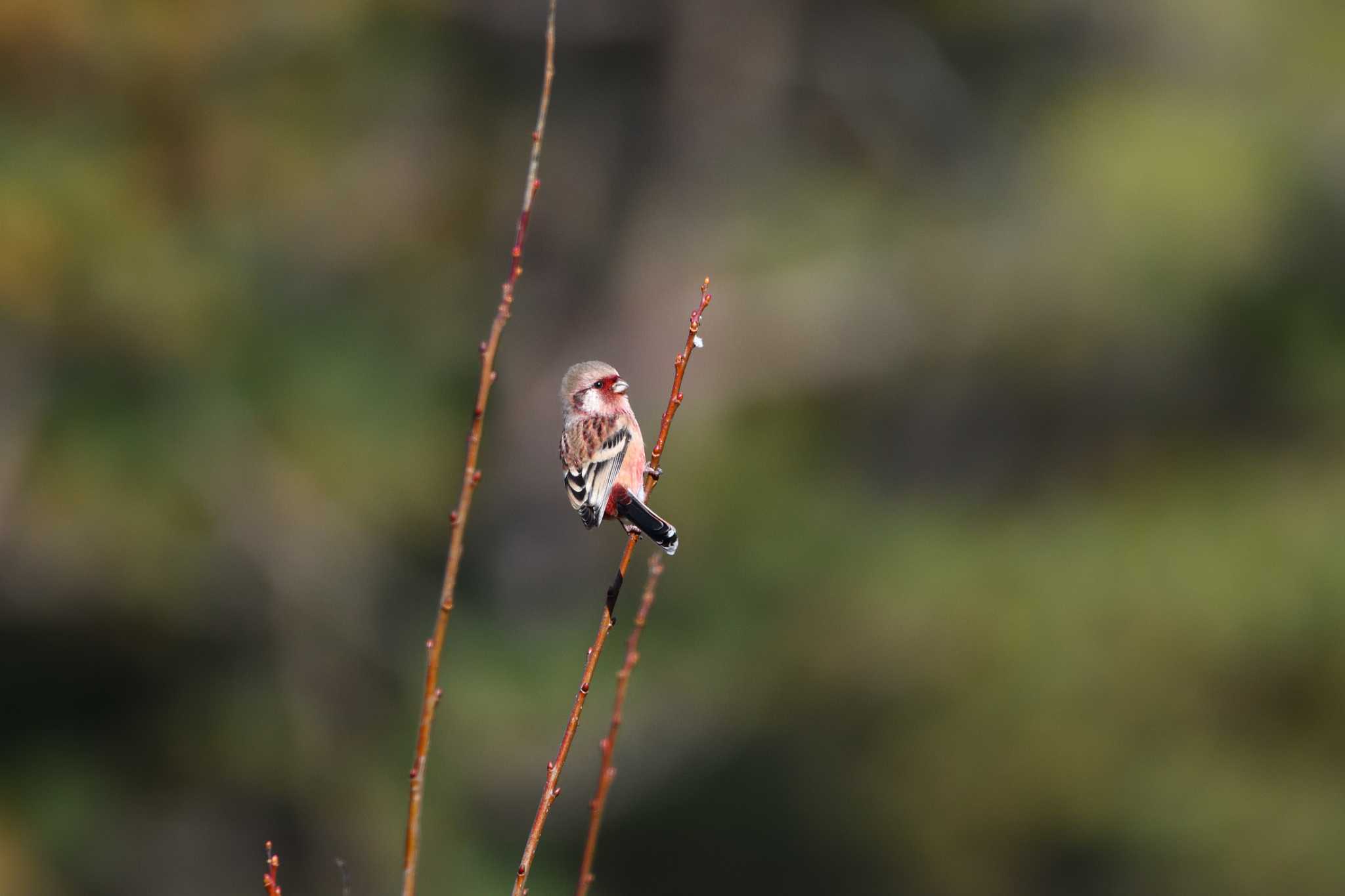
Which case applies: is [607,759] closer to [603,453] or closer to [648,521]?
[648,521]

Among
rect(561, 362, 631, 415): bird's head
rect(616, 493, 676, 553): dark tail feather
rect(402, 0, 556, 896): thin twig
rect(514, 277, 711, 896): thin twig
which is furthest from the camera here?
rect(561, 362, 631, 415): bird's head

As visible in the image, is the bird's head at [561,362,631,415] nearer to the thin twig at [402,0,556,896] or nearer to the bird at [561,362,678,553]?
the bird at [561,362,678,553]

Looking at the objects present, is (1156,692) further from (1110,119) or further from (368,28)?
(368,28)

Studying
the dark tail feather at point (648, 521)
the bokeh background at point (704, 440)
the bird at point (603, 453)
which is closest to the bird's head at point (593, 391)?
the bird at point (603, 453)

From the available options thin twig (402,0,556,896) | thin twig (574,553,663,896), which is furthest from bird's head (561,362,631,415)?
thin twig (402,0,556,896)

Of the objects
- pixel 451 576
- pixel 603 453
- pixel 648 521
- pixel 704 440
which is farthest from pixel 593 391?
pixel 704 440

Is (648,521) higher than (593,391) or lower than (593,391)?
lower

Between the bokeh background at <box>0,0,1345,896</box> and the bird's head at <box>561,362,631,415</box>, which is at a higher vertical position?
the bokeh background at <box>0,0,1345,896</box>

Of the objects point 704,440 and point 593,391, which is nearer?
point 593,391
